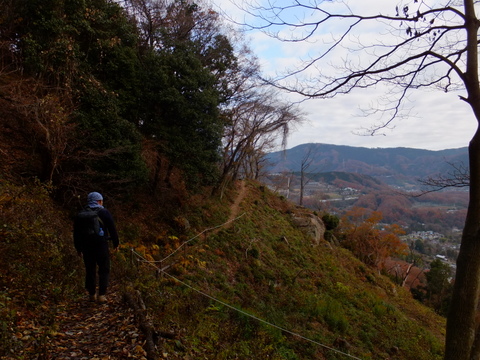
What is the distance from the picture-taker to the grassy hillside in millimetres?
4227

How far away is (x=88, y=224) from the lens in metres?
4.28

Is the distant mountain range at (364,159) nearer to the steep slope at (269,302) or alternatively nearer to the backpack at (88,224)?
the steep slope at (269,302)

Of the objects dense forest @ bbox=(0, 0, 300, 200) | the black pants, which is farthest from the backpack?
dense forest @ bbox=(0, 0, 300, 200)

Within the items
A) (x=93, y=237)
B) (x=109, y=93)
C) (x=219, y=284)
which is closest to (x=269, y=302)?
(x=219, y=284)

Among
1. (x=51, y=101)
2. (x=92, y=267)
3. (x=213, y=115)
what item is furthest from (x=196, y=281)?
(x=213, y=115)

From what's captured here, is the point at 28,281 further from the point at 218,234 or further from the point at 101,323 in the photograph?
the point at 218,234

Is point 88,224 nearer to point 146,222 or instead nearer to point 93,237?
point 93,237

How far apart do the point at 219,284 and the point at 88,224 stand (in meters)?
4.95

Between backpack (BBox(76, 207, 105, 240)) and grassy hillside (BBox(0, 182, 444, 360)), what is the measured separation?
3.24ft

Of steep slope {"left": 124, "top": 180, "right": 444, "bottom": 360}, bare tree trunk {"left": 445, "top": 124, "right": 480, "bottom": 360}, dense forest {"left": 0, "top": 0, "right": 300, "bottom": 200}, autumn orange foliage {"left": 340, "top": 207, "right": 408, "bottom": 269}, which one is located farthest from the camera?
autumn orange foliage {"left": 340, "top": 207, "right": 408, "bottom": 269}

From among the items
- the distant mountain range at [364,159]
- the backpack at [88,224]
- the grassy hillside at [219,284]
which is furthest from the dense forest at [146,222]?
the distant mountain range at [364,159]

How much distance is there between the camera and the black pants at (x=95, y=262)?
4.40 m

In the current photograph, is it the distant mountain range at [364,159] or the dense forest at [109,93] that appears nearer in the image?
the dense forest at [109,93]

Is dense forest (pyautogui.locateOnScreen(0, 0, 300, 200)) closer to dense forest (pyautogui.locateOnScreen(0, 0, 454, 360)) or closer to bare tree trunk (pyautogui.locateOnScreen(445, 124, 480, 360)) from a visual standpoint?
dense forest (pyautogui.locateOnScreen(0, 0, 454, 360))
